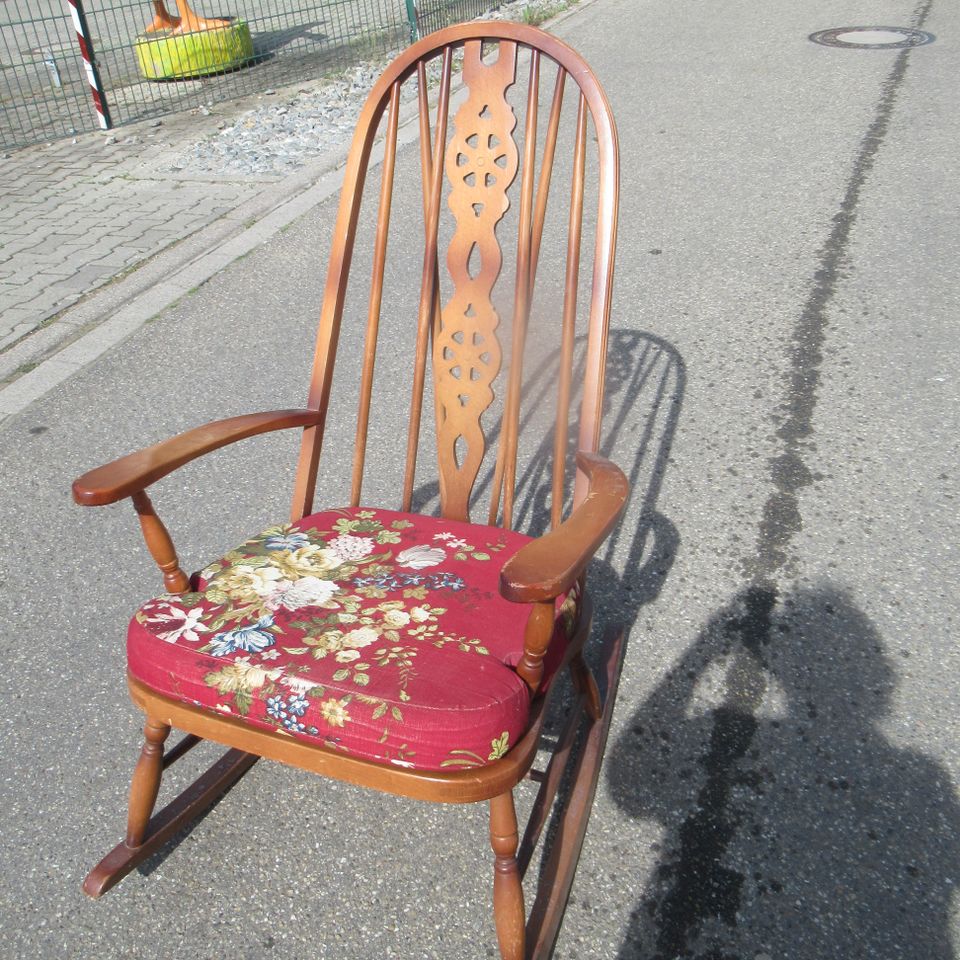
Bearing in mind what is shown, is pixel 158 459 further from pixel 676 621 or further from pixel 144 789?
pixel 676 621

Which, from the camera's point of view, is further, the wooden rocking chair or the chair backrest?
the chair backrest

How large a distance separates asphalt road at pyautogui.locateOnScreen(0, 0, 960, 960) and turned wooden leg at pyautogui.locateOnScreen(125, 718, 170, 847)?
0.11 meters

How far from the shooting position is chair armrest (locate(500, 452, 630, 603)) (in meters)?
1.16

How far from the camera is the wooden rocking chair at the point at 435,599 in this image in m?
1.31

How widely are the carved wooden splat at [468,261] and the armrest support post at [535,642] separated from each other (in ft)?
1.91

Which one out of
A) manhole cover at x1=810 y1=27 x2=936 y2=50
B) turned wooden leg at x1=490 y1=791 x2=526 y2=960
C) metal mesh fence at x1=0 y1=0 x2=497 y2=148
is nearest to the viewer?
turned wooden leg at x1=490 y1=791 x2=526 y2=960

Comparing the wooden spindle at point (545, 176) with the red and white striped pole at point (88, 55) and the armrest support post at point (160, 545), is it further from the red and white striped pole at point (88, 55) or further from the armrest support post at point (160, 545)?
the red and white striped pole at point (88, 55)

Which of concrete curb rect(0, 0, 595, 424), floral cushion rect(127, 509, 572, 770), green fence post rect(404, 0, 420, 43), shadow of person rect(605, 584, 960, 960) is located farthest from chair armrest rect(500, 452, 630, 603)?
green fence post rect(404, 0, 420, 43)

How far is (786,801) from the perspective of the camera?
177 centimetres

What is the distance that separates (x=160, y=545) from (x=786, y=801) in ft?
4.04

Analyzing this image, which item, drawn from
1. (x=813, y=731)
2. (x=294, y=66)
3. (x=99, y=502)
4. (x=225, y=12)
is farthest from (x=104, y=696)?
(x=225, y=12)

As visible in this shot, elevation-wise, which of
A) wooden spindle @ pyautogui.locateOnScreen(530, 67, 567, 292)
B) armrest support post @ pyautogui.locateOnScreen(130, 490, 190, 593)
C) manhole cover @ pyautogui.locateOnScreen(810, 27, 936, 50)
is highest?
wooden spindle @ pyautogui.locateOnScreen(530, 67, 567, 292)

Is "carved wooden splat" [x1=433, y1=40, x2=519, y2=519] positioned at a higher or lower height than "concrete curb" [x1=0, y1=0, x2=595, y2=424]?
higher

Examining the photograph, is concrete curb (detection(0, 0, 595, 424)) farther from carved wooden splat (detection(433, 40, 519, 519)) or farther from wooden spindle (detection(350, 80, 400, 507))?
carved wooden splat (detection(433, 40, 519, 519))
